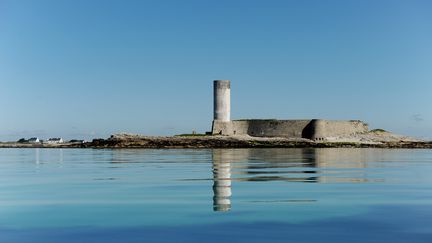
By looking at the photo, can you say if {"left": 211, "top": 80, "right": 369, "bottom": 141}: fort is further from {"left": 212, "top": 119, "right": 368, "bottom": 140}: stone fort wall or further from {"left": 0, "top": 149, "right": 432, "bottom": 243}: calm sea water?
{"left": 0, "top": 149, "right": 432, "bottom": 243}: calm sea water

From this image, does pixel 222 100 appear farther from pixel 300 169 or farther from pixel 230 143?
pixel 300 169

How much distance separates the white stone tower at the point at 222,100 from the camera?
2510 inches

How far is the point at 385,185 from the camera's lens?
43.2ft

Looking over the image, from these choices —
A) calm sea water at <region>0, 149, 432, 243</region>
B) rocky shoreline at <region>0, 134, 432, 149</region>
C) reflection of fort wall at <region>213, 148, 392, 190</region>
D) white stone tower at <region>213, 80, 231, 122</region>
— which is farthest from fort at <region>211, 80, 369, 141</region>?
calm sea water at <region>0, 149, 432, 243</region>

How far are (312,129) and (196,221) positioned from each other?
60085 mm

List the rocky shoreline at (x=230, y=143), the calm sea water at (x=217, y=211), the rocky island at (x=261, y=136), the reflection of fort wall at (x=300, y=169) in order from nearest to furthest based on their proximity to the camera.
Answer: the calm sea water at (x=217, y=211), the reflection of fort wall at (x=300, y=169), the rocky shoreline at (x=230, y=143), the rocky island at (x=261, y=136)

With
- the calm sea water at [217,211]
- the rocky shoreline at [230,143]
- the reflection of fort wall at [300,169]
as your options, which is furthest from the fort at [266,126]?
the calm sea water at [217,211]

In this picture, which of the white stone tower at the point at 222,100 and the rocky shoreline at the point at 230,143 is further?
the white stone tower at the point at 222,100

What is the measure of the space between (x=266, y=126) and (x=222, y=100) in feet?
21.9

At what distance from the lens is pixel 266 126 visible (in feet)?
219

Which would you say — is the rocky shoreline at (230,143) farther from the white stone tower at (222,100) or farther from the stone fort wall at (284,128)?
the white stone tower at (222,100)

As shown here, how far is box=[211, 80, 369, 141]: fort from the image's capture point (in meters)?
64.5

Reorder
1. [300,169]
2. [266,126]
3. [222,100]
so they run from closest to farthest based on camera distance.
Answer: [300,169] → [222,100] → [266,126]

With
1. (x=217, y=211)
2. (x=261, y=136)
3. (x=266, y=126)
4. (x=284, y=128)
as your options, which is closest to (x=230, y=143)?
(x=261, y=136)
